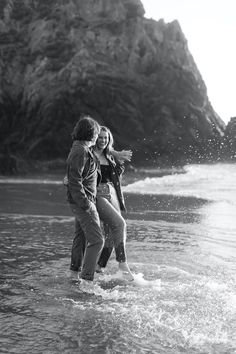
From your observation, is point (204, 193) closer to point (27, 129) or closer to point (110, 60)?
point (27, 129)

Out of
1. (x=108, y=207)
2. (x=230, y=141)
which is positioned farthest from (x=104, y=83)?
(x=108, y=207)

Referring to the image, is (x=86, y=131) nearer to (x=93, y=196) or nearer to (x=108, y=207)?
(x=93, y=196)

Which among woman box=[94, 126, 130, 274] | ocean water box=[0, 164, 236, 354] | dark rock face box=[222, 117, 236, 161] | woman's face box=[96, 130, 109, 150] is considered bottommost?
ocean water box=[0, 164, 236, 354]

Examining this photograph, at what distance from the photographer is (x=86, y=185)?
5.72 meters

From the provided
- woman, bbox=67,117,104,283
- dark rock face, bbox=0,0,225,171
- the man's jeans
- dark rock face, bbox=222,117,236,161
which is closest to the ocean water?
the man's jeans

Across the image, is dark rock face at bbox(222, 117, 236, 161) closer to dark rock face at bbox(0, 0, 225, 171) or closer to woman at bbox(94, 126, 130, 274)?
dark rock face at bbox(0, 0, 225, 171)

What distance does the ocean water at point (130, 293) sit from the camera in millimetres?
3906

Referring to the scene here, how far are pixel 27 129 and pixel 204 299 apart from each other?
3331cm

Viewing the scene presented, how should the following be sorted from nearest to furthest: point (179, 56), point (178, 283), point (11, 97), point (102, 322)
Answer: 1. point (102, 322)
2. point (178, 283)
3. point (11, 97)
4. point (179, 56)

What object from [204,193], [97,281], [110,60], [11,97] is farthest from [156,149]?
[97,281]

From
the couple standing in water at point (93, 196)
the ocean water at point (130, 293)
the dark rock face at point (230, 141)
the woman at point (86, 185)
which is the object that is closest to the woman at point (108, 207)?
the couple standing in water at point (93, 196)

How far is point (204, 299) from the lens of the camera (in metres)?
5.06

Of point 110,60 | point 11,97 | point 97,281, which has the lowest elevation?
point 97,281

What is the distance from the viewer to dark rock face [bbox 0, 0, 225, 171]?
1460 inches
